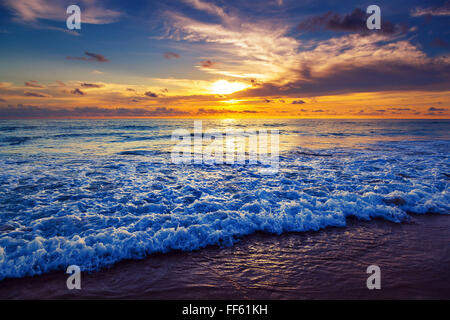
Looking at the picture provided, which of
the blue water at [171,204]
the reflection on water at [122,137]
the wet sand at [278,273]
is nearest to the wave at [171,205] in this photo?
the blue water at [171,204]

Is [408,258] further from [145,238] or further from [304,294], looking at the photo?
[145,238]

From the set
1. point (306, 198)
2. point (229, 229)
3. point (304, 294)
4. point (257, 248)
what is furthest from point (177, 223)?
point (306, 198)

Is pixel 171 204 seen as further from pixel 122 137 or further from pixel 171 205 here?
pixel 122 137

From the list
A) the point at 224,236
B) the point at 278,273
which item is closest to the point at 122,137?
the point at 224,236

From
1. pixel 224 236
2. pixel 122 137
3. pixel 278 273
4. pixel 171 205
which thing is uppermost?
pixel 122 137

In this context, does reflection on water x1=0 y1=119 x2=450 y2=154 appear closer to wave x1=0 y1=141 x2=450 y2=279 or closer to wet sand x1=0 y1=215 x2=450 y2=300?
wave x1=0 y1=141 x2=450 y2=279

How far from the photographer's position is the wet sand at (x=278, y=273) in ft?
11.8

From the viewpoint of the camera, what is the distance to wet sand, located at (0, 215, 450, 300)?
361 centimetres

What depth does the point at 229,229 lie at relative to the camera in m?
5.50

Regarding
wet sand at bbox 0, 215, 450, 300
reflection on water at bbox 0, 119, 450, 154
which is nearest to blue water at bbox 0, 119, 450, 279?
wet sand at bbox 0, 215, 450, 300

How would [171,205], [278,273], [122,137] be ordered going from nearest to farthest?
[278,273], [171,205], [122,137]

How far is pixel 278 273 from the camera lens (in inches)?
159
